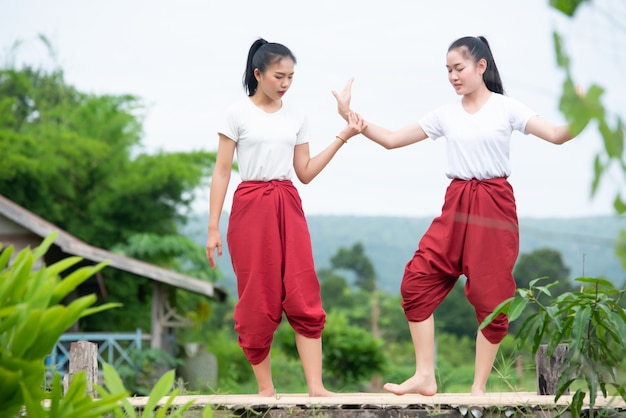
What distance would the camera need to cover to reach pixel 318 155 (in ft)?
14.6

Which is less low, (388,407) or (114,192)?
(114,192)

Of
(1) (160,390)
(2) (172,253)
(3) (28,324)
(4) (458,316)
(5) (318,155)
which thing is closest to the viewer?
(3) (28,324)

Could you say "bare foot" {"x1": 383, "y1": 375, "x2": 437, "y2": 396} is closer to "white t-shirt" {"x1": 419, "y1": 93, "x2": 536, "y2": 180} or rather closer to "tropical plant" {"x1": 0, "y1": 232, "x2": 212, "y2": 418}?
"white t-shirt" {"x1": 419, "y1": 93, "x2": 536, "y2": 180}

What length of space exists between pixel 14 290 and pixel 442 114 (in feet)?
9.02

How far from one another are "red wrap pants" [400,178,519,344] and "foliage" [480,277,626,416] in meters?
0.75

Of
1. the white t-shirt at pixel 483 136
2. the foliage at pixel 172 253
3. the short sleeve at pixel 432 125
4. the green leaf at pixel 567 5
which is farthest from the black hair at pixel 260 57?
the foliage at pixel 172 253

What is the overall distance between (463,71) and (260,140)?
1064 mm

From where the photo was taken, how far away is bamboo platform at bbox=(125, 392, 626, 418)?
156 inches

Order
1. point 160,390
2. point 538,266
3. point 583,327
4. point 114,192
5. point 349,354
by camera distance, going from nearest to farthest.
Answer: point 160,390
point 583,327
point 349,354
point 114,192
point 538,266

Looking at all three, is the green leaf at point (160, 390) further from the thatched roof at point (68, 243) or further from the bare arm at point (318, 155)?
the thatched roof at point (68, 243)

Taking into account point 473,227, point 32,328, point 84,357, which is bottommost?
point 84,357

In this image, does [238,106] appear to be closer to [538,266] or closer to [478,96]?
[478,96]

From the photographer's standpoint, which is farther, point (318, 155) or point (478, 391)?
point (318, 155)

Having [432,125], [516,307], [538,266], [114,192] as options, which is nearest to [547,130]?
[432,125]
